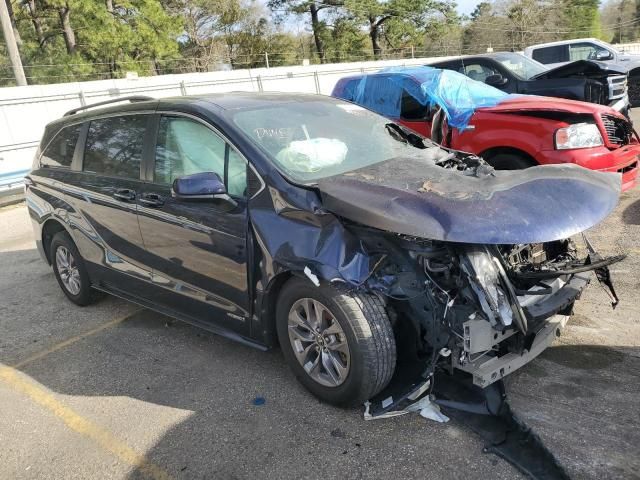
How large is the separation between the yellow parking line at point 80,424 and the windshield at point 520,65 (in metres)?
8.30

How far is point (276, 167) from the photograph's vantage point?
335 centimetres

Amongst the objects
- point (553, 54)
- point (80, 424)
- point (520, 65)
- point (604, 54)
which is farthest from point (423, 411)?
point (604, 54)

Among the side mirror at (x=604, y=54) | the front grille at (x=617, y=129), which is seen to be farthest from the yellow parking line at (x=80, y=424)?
the side mirror at (x=604, y=54)

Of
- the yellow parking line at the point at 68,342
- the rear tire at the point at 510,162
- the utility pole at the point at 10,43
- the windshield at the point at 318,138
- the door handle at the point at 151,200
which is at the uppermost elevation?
the utility pole at the point at 10,43

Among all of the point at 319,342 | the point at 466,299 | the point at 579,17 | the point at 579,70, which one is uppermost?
the point at 579,17

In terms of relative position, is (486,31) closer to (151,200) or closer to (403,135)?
(403,135)

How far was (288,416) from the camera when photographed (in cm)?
322

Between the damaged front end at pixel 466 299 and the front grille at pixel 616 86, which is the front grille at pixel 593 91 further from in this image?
the damaged front end at pixel 466 299

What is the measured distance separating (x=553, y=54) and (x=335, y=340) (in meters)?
15.2

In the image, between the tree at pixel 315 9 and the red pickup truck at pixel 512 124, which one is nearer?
Answer: the red pickup truck at pixel 512 124

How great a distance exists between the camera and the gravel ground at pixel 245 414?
2768mm

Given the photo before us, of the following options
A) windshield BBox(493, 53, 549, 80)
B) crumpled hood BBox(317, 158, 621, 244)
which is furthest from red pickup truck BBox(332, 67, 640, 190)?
windshield BBox(493, 53, 549, 80)

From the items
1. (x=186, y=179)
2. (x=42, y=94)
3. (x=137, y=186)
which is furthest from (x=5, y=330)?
(x=42, y=94)

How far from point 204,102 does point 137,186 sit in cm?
82
